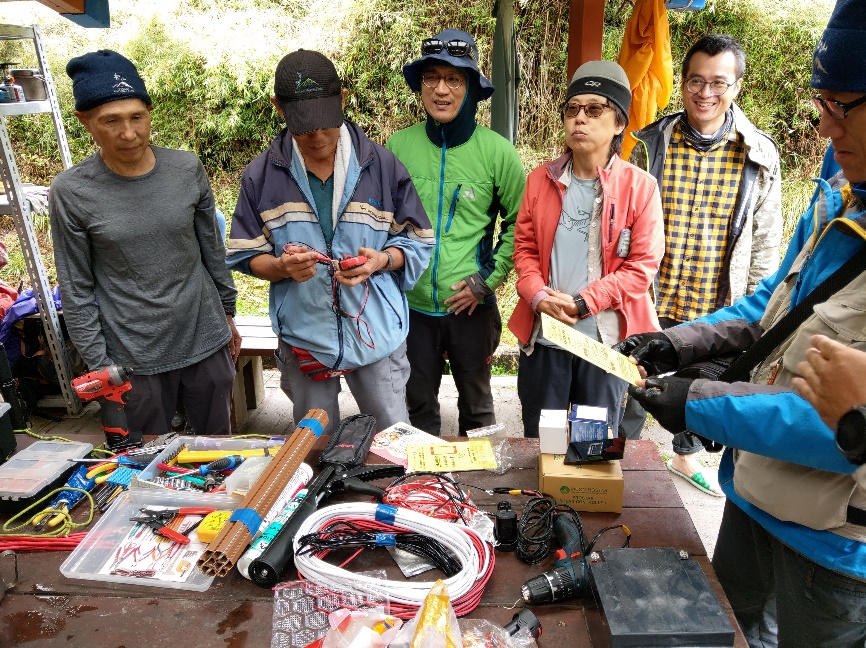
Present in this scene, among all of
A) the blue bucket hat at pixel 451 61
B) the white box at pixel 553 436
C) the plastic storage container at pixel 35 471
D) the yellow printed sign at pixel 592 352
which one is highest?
the blue bucket hat at pixel 451 61

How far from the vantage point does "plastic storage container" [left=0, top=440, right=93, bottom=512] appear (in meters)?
1.94

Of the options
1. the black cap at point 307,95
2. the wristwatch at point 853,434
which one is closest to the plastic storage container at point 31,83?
the black cap at point 307,95

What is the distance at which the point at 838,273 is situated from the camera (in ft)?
5.00

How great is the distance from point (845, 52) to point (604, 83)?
4.64 ft

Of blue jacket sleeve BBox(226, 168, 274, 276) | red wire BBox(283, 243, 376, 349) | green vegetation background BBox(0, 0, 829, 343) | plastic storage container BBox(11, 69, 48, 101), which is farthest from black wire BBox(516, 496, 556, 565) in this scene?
green vegetation background BBox(0, 0, 829, 343)

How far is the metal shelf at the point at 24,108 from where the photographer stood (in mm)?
3662

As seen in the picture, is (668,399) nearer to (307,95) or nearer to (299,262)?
(299,262)

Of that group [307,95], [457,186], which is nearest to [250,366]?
[457,186]

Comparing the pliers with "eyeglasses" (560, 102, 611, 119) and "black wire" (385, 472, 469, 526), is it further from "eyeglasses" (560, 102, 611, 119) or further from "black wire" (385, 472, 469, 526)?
"eyeglasses" (560, 102, 611, 119)

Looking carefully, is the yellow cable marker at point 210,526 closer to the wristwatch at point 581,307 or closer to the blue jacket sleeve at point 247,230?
the blue jacket sleeve at point 247,230

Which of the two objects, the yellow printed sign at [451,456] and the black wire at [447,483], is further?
the yellow printed sign at [451,456]

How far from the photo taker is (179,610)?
157 centimetres

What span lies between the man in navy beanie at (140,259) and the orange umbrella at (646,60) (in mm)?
2576

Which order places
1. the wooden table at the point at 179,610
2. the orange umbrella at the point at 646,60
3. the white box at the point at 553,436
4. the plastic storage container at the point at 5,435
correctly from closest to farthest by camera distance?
the wooden table at the point at 179,610, the white box at the point at 553,436, the plastic storage container at the point at 5,435, the orange umbrella at the point at 646,60
